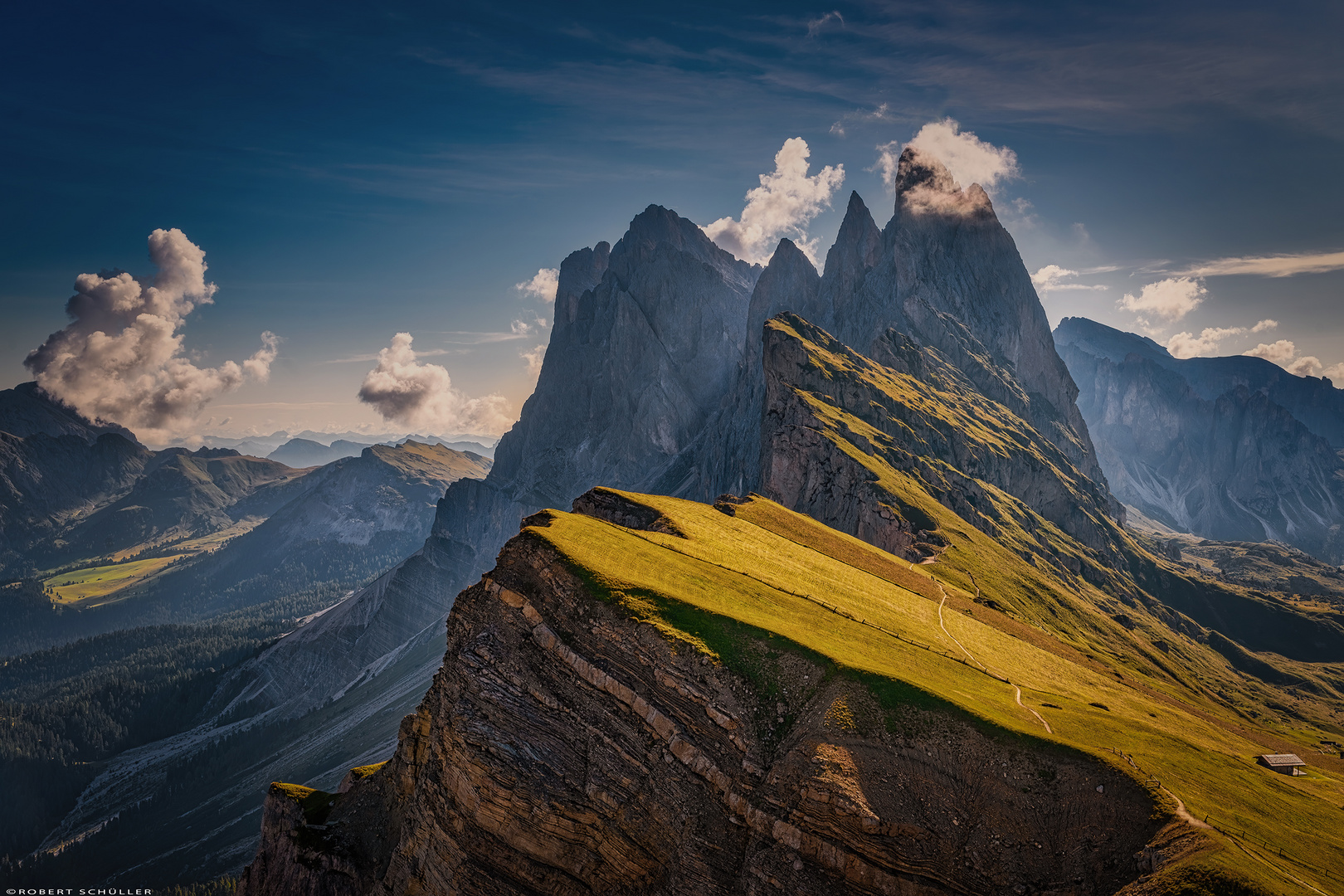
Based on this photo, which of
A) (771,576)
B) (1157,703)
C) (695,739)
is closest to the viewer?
(695,739)

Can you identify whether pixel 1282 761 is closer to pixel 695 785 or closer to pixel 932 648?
pixel 932 648

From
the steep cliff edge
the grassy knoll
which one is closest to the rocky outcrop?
the steep cliff edge

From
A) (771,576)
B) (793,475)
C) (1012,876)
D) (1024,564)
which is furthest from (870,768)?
(1024,564)

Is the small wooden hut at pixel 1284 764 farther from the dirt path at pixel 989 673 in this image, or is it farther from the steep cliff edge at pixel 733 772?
the dirt path at pixel 989 673

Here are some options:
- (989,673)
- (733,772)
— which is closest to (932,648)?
(989,673)

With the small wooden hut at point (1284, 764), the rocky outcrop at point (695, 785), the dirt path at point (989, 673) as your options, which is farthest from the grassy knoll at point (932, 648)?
the rocky outcrop at point (695, 785)

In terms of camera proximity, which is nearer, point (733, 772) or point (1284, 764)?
point (733, 772)

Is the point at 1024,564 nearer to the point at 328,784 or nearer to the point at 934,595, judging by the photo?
the point at 934,595
